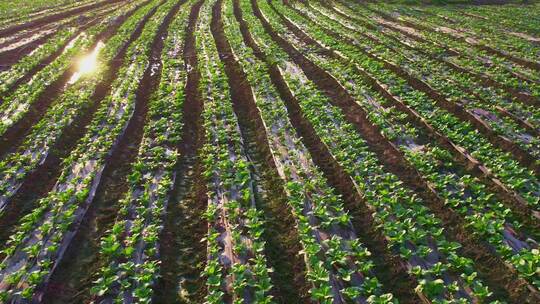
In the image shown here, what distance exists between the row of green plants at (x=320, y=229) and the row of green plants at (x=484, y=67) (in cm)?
625

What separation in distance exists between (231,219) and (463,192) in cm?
445

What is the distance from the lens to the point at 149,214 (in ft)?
25.6

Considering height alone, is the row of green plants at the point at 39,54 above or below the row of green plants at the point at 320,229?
above

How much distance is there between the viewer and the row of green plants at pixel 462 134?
26.5ft

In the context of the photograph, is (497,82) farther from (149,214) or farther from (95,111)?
(95,111)

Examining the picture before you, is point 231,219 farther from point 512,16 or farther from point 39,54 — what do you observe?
point 512,16

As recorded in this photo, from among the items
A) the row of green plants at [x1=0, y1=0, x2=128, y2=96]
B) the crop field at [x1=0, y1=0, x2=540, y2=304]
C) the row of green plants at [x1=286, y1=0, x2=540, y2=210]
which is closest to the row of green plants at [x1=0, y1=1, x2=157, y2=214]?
the crop field at [x1=0, y1=0, x2=540, y2=304]

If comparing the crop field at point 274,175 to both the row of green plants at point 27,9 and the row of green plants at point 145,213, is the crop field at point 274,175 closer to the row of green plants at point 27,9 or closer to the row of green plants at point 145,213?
the row of green plants at point 145,213

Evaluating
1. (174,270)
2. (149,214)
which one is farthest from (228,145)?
(174,270)

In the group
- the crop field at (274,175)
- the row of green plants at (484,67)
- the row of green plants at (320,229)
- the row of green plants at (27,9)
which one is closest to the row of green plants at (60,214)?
the crop field at (274,175)

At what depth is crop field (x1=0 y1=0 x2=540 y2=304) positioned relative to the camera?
6270 millimetres

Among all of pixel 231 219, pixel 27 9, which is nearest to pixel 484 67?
pixel 231 219

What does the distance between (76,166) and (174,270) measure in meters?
4.43

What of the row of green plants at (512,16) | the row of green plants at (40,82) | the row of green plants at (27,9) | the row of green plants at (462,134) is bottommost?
the row of green plants at (512,16)
